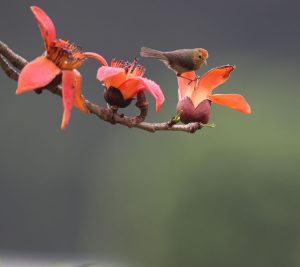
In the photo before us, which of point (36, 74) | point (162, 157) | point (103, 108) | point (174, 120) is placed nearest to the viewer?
point (36, 74)

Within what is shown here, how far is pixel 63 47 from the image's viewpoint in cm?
102

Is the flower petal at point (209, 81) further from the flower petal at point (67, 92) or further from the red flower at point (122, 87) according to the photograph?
the flower petal at point (67, 92)

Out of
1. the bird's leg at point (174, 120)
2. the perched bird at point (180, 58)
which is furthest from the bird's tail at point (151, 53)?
the bird's leg at point (174, 120)

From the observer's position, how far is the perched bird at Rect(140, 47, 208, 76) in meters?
1.28

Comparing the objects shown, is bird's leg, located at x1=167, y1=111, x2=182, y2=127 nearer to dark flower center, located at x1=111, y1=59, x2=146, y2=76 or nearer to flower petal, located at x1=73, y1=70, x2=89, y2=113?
dark flower center, located at x1=111, y1=59, x2=146, y2=76

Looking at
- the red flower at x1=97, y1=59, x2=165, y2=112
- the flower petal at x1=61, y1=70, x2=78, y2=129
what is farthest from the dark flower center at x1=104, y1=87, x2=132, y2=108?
the flower petal at x1=61, y1=70, x2=78, y2=129

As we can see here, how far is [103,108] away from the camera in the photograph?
3.51 feet

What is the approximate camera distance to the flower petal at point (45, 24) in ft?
3.16

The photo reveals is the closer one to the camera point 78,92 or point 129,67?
point 78,92

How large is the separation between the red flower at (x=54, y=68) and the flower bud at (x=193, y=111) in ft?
0.83

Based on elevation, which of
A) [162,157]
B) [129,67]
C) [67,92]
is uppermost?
[162,157]

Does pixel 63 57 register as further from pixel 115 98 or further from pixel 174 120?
pixel 174 120

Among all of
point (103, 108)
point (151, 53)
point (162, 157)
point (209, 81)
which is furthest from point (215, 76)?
point (162, 157)

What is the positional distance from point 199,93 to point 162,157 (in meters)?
3.35
